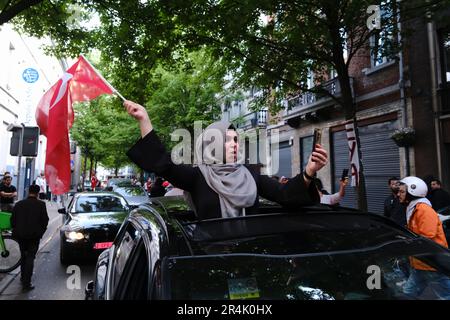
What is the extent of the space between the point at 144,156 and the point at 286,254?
4.29 ft

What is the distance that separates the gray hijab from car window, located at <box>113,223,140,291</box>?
0.59 meters

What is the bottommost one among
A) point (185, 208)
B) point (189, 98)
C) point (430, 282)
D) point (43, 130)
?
point (430, 282)

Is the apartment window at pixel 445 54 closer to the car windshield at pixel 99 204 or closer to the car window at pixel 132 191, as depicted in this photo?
the car windshield at pixel 99 204

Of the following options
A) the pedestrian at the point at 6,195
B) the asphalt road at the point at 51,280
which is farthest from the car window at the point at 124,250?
the pedestrian at the point at 6,195

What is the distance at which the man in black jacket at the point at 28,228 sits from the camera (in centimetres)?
696

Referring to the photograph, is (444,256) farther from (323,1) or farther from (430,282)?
(323,1)

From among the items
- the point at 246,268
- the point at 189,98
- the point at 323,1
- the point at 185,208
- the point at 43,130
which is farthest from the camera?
the point at 189,98

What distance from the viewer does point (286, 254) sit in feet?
6.24

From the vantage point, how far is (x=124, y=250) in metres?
2.72

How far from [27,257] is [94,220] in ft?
5.88

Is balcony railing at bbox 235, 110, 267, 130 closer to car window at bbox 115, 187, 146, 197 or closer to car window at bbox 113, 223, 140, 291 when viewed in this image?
car window at bbox 115, 187, 146, 197

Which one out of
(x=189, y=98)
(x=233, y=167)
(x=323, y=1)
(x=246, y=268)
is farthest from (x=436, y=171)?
(x=189, y=98)

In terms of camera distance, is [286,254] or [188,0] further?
[188,0]

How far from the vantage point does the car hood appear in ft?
27.6
